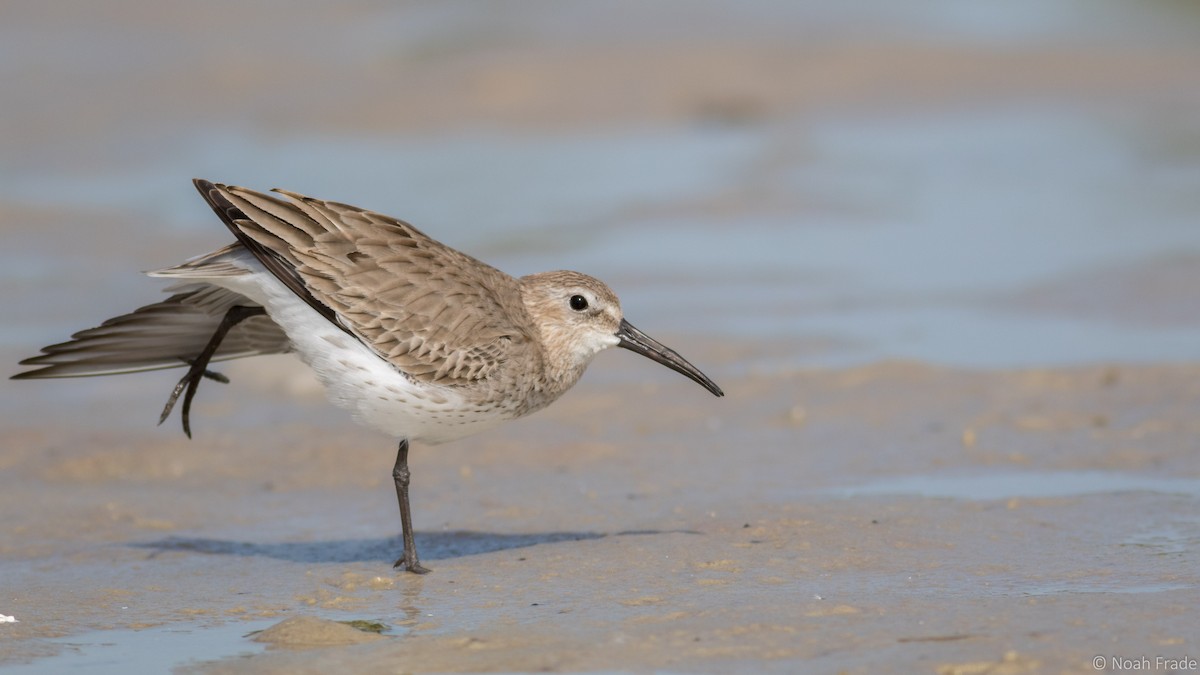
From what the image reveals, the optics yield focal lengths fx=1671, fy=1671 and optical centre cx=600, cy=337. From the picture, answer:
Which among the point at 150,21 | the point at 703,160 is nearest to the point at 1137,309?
the point at 703,160

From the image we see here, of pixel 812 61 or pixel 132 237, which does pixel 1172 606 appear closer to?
pixel 132 237

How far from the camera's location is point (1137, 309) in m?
12.1

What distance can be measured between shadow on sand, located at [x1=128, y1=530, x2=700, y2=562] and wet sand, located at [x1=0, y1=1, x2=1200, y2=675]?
3 cm

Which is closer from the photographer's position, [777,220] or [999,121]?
[777,220]

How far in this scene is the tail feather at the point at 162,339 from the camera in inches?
331

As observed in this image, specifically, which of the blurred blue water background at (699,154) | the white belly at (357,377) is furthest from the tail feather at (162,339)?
the blurred blue water background at (699,154)

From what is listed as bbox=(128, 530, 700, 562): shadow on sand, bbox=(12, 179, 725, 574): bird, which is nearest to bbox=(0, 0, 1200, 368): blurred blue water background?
bbox=(12, 179, 725, 574): bird

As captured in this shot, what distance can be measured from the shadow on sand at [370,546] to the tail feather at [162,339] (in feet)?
3.17

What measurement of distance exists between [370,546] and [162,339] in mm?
1532

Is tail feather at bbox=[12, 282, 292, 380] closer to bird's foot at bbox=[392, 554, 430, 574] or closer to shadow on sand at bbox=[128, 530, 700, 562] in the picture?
shadow on sand at bbox=[128, 530, 700, 562]

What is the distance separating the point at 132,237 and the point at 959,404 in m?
7.78

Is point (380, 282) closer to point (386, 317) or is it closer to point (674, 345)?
point (386, 317)

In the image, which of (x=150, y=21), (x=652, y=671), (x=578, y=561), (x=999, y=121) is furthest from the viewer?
(x=150, y=21)

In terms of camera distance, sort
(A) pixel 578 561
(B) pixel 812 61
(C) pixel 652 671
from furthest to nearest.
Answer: (B) pixel 812 61 < (A) pixel 578 561 < (C) pixel 652 671
